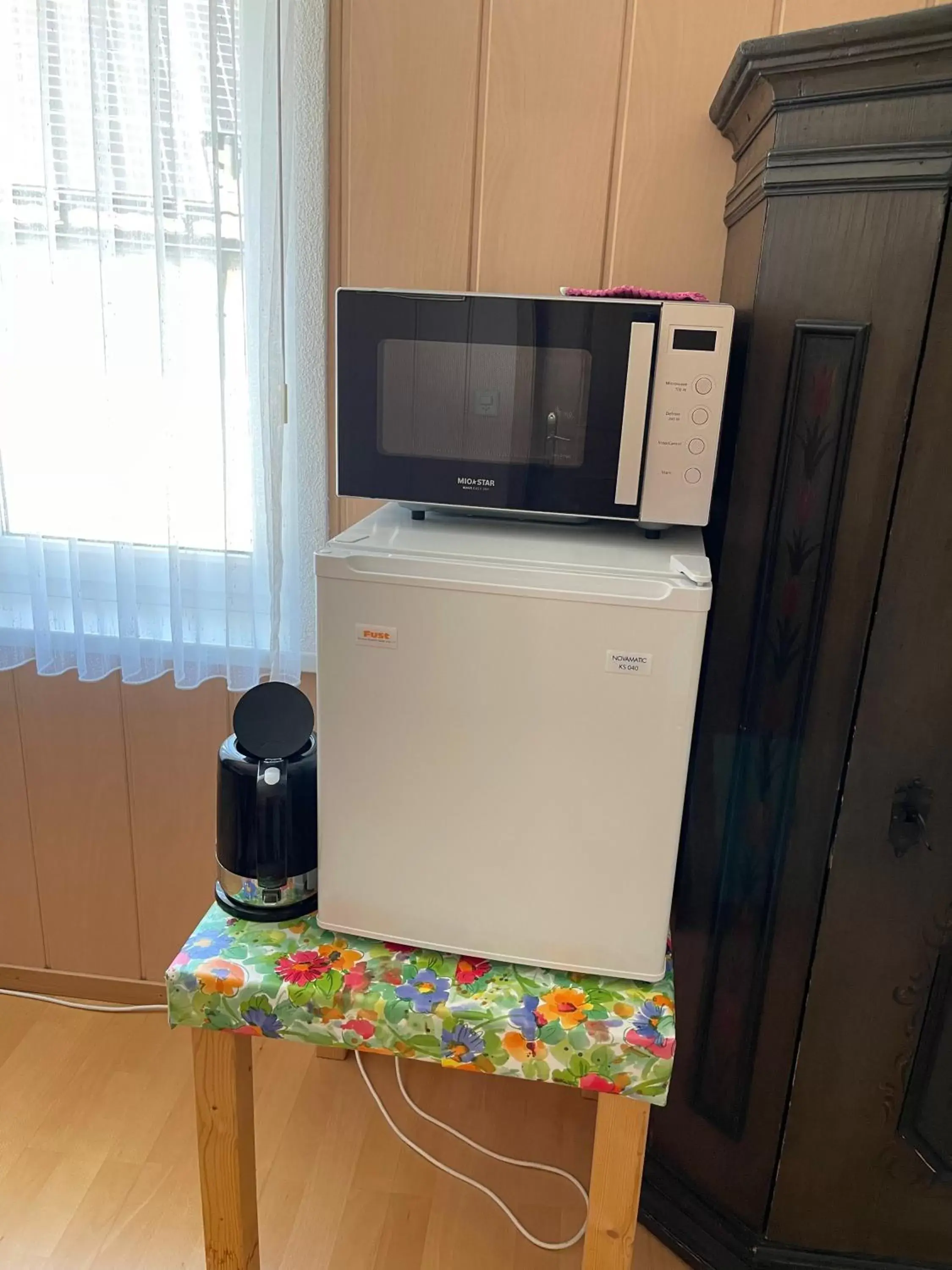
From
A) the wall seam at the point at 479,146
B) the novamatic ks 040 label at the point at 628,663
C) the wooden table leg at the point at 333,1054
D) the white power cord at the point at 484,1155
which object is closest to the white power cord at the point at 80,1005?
the wooden table leg at the point at 333,1054

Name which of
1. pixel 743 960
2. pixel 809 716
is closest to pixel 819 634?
pixel 809 716

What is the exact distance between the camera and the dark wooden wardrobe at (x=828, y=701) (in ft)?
3.29

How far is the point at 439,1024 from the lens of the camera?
40.1 inches

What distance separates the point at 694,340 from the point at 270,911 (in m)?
0.84

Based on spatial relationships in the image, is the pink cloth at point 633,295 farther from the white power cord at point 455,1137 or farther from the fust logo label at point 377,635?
the white power cord at point 455,1137

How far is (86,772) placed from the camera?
1788mm

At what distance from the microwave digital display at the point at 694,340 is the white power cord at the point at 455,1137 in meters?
1.20

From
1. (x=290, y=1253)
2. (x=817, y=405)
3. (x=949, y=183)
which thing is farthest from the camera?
(x=290, y=1253)

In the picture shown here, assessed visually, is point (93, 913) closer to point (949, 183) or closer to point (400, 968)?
point (400, 968)

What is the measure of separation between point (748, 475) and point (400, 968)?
731mm

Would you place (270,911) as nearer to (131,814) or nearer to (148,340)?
(131,814)

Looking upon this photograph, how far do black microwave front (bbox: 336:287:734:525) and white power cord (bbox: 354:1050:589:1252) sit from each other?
105 centimetres

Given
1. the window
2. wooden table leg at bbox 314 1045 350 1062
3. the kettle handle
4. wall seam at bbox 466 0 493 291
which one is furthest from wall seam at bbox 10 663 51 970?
wall seam at bbox 466 0 493 291

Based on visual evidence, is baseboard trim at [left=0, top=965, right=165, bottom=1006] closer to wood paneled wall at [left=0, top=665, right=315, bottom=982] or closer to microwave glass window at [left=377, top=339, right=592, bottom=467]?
wood paneled wall at [left=0, top=665, right=315, bottom=982]
